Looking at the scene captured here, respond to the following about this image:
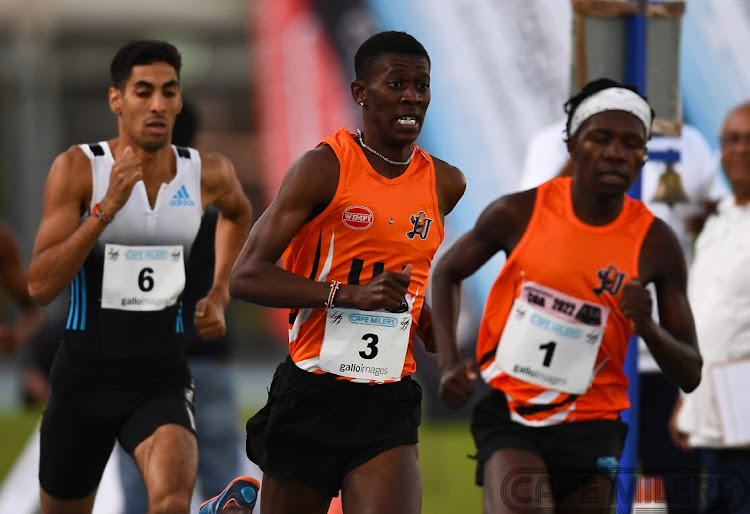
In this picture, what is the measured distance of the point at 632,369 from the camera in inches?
234

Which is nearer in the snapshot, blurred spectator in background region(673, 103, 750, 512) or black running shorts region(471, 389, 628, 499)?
black running shorts region(471, 389, 628, 499)

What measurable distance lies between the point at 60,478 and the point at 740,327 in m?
3.22

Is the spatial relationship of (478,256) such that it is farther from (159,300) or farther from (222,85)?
(222,85)

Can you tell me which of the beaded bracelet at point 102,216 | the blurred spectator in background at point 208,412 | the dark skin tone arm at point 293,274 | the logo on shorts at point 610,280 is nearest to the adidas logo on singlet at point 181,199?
the beaded bracelet at point 102,216

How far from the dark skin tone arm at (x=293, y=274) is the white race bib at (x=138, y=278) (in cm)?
104

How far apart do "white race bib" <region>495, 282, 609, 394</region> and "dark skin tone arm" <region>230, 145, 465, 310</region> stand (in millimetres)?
913

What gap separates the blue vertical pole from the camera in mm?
5898

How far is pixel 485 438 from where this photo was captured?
4766 millimetres

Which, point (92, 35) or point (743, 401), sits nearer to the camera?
point (743, 401)

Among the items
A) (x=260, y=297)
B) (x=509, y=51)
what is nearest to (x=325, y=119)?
(x=509, y=51)

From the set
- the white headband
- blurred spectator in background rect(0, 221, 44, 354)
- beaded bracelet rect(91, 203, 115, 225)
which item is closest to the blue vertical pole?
the white headband

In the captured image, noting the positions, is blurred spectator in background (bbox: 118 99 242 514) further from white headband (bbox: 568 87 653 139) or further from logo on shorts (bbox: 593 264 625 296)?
logo on shorts (bbox: 593 264 625 296)

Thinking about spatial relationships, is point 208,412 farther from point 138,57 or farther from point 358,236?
point 358,236

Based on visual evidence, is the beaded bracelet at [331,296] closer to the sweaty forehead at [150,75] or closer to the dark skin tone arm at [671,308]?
the dark skin tone arm at [671,308]
